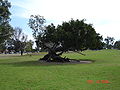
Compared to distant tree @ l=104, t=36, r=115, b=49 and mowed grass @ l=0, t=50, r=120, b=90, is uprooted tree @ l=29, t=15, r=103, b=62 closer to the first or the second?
mowed grass @ l=0, t=50, r=120, b=90

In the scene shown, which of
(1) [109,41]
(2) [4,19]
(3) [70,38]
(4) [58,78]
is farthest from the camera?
(1) [109,41]

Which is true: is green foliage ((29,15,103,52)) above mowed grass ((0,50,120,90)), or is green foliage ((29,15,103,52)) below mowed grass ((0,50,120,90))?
above

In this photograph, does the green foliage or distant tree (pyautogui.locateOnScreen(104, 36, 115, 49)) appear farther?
distant tree (pyautogui.locateOnScreen(104, 36, 115, 49))

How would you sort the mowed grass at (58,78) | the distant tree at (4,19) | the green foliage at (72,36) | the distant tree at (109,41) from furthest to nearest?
the distant tree at (109,41), the distant tree at (4,19), the green foliage at (72,36), the mowed grass at (58,78)

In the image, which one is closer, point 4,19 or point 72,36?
point 72,36

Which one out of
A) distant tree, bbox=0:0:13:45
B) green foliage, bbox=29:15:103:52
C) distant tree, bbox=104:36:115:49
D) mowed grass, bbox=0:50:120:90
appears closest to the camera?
mowed grass, bbox=0:50:120:90

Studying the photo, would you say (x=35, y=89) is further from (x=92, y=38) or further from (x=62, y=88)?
(x=92, y=38)

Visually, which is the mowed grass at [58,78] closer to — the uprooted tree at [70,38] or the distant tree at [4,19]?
the uprooted tree at [70,38]

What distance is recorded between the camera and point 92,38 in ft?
111

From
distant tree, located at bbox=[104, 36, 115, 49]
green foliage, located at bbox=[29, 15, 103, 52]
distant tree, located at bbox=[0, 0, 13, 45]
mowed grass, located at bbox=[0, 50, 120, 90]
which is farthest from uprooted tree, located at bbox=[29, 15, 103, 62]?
distant tree, located at bbox=[104, 36, 115, 49]

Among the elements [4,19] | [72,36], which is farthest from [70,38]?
[4,19]

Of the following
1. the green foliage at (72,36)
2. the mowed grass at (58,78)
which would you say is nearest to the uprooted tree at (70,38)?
the green foliage at (72,36)

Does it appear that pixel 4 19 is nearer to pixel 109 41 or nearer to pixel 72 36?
pixel 72 36

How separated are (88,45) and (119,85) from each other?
22.9 meters
